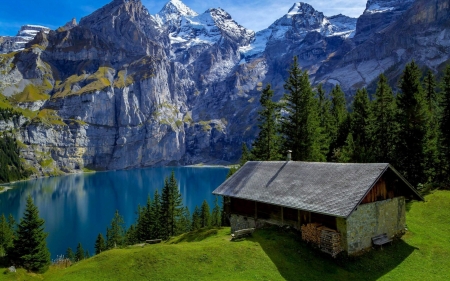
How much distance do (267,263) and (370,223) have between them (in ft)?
29.3

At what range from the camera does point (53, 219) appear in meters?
112

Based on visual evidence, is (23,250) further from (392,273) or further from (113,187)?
(113,187)

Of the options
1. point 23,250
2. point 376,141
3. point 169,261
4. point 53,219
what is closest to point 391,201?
point 169,261

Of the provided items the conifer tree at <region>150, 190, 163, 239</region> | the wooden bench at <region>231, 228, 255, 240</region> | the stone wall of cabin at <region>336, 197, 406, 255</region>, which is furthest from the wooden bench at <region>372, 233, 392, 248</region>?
the conifer tree at <region>150, 190, 163, 239</region>

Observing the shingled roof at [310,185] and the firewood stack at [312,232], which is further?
the firewood stack at [312,232]

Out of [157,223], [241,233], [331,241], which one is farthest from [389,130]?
[157,223]

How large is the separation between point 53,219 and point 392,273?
117412 mm

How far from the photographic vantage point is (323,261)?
75.0 feet

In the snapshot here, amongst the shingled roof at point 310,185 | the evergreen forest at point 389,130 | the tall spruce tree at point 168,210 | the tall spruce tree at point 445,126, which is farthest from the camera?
the tall spruce tree at point 168,210

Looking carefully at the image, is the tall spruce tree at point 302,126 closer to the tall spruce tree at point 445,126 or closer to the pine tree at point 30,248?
the tall spruce tree at point 445,126

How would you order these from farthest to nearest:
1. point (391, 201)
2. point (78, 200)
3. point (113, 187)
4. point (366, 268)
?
1. point (113, 187)
2. point (78, 200)
3. point (391, 201)
4. point (366, 268)

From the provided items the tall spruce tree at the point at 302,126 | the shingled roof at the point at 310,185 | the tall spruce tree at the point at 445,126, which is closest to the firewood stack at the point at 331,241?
the shingled roof at the point at 310,185

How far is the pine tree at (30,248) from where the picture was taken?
3206cm

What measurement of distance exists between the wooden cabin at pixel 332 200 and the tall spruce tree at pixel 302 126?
13.3 metres
